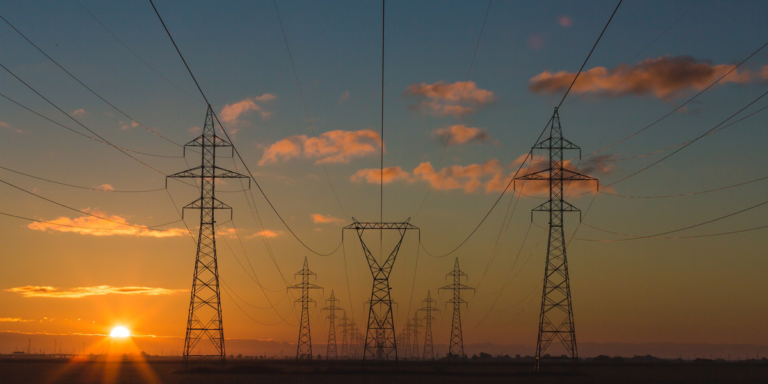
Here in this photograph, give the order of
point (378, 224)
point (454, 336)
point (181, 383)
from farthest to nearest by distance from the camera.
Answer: point (454, 336) < point (378, 224) < point (181, 383)

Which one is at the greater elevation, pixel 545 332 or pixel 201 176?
pixel 201 176

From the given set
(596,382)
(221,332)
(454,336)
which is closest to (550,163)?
(596,382)

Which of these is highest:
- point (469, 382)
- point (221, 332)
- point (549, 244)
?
point (549, 244)

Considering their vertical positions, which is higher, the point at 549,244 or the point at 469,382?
the point at 549,244

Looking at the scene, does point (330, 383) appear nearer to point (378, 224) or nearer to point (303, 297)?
point (378, 224)

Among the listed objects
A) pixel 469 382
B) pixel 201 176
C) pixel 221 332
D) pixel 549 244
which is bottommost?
pixel 469 382

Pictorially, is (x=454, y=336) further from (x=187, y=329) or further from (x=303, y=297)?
(x=187, y=329)

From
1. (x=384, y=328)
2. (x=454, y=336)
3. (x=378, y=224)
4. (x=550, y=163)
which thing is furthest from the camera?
(x=454, y=336)

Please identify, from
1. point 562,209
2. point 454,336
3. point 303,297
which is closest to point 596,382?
point 562,209

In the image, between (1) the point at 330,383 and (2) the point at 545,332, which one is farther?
(2) the point at 545,332
